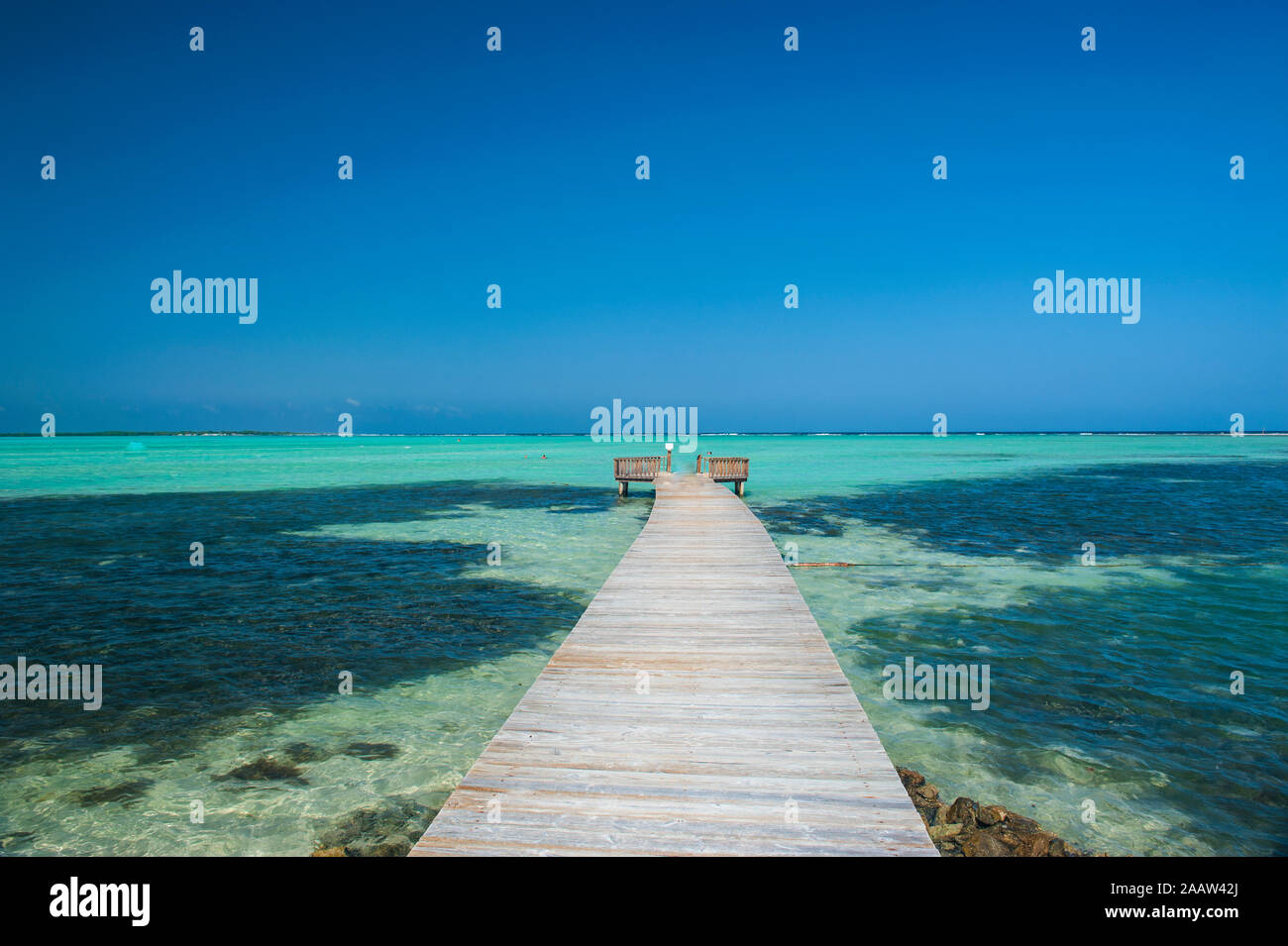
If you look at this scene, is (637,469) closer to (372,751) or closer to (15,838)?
(372,751)

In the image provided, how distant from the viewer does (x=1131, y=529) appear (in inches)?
829

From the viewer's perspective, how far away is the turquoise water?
606cm

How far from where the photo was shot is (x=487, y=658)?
9.89 meters

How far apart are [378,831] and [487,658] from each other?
14.1ft

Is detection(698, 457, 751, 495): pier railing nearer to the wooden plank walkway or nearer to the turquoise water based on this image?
the turquoise water

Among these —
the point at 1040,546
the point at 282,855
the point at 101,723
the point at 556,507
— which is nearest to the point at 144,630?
the point at 101,723

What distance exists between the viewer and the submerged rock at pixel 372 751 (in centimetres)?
696

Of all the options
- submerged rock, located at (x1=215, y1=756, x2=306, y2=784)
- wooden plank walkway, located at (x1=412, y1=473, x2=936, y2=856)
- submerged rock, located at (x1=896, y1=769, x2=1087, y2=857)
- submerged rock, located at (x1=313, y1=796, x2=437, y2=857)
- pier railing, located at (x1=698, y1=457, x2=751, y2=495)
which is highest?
pier railing, located at (x1=698, y1=457, x2=751, y2=495)

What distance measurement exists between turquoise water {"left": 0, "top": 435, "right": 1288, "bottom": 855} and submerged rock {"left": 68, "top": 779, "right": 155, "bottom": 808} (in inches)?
1.4

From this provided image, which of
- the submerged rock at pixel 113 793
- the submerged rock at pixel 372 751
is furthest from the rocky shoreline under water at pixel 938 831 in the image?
the submerged rock at pixel 113 793

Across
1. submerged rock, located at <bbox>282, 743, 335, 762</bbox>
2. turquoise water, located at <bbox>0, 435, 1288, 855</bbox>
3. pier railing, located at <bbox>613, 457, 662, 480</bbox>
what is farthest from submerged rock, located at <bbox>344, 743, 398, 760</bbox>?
pier railing, located at <bbox>613, 457, 662, 480</bbox>

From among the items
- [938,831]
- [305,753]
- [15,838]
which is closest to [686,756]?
[938,831]

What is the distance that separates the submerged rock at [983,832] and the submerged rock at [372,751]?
5.40m
